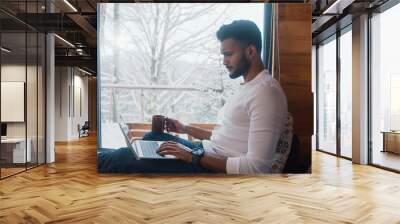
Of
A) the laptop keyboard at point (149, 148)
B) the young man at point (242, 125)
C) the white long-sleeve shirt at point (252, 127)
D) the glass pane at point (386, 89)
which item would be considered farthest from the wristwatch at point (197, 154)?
the glass pane at point (386, 89)

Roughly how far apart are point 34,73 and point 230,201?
4.92 meters

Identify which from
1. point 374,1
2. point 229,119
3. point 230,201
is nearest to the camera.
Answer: point 230,201

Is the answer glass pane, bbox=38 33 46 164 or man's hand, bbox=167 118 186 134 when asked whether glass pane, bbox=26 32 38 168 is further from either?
man's hand, bbox=167 118 186 134

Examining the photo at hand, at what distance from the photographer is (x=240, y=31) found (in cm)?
613

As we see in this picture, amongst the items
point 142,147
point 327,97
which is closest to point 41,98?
point 142,147

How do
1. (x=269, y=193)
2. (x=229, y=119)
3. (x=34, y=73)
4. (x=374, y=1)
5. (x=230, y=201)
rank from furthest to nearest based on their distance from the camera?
(x=34, y=73) → (x=374, y=1) → (x=229, y=119) → (x=269, y=193) → (x=230, y=201)

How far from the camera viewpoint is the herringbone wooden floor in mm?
3885

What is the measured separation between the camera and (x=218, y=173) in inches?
245

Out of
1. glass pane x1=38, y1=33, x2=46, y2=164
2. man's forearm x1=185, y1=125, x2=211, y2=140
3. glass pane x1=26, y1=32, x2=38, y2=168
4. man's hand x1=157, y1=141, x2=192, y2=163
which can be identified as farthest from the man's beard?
glass pane x1=38, y1=33, x2=46, y2=164

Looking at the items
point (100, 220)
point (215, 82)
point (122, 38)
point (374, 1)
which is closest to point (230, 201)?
point (100, 220)

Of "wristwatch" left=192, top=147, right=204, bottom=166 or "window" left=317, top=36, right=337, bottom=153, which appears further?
"window" left=317, top=36, right=337, bottom=153

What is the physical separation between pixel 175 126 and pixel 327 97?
5901 mm

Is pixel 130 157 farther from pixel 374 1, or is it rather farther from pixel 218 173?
pixel 374 1

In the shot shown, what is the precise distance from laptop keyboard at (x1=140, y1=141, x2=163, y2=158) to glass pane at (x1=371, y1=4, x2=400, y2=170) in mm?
4394
